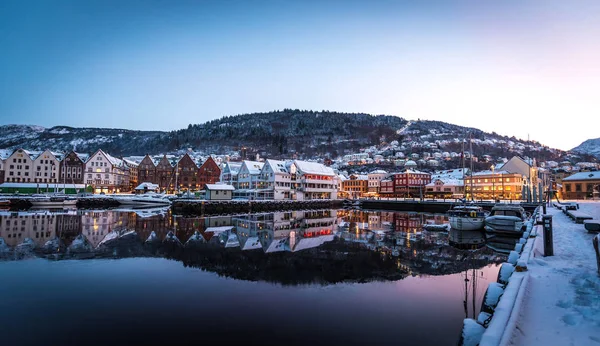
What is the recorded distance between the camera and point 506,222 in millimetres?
32000

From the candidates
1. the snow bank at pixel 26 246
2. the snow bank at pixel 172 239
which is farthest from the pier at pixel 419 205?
the snow bank at pixel 26 246

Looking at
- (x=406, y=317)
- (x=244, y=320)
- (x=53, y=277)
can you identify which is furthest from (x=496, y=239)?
(x=53, y=277)

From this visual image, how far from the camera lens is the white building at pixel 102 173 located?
308ft

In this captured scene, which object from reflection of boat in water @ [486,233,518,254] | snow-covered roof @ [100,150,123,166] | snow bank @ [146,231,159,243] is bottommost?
reflection of boat in water @ [486,233,518,254]

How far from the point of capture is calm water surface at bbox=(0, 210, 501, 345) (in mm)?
9656

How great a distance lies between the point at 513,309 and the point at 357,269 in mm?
11274

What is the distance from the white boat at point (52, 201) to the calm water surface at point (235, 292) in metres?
52.2

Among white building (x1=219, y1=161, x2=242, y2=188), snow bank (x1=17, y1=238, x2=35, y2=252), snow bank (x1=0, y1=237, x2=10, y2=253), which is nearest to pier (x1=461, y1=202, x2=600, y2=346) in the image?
snow bank (x1=17, y1=238, x2=35, y2=252)

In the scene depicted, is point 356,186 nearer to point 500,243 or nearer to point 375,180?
→ point 375,180

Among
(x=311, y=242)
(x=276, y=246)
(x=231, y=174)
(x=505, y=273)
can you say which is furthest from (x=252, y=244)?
(x=231, y=174)

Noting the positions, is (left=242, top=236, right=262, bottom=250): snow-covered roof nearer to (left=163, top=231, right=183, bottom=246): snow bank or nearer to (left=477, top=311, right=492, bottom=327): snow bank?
(left=163, top=231, right=183, bottom=246): snow bank

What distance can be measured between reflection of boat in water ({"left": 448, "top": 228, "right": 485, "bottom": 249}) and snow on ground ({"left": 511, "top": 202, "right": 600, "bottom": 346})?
1312 cm

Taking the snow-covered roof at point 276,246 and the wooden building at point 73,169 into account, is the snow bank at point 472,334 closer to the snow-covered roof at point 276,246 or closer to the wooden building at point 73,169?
the snow-covered roof at point 276,246

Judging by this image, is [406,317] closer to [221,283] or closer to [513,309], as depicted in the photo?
[513,309]
